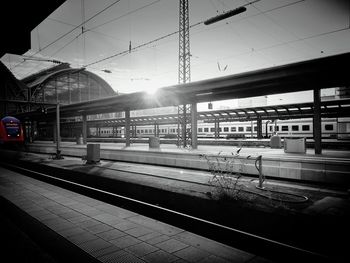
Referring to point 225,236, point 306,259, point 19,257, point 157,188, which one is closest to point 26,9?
point 19,257

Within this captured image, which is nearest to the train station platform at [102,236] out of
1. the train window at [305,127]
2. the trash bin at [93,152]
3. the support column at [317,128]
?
the trash bin at [93,152]

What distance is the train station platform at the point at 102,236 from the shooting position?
12.4 feet

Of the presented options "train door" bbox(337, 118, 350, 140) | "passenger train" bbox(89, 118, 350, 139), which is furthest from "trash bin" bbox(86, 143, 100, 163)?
"train door" bbox(337, 118, 350, 140)

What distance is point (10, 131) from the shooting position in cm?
2506

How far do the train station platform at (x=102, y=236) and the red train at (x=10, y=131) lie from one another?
21562 mm

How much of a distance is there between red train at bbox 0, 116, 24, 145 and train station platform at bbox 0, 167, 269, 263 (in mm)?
21562

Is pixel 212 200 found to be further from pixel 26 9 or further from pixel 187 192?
pixel 26 9

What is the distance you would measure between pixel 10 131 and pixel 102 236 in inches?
1025

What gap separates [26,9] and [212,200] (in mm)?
5394

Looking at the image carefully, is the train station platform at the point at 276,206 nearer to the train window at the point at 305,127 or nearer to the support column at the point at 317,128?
the support column at the point at 317,128

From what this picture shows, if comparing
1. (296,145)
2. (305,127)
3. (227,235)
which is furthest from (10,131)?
(305,127)

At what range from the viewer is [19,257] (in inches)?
138

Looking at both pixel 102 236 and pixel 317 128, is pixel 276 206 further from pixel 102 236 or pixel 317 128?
pixel 317 128

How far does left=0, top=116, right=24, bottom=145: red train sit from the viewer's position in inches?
976
